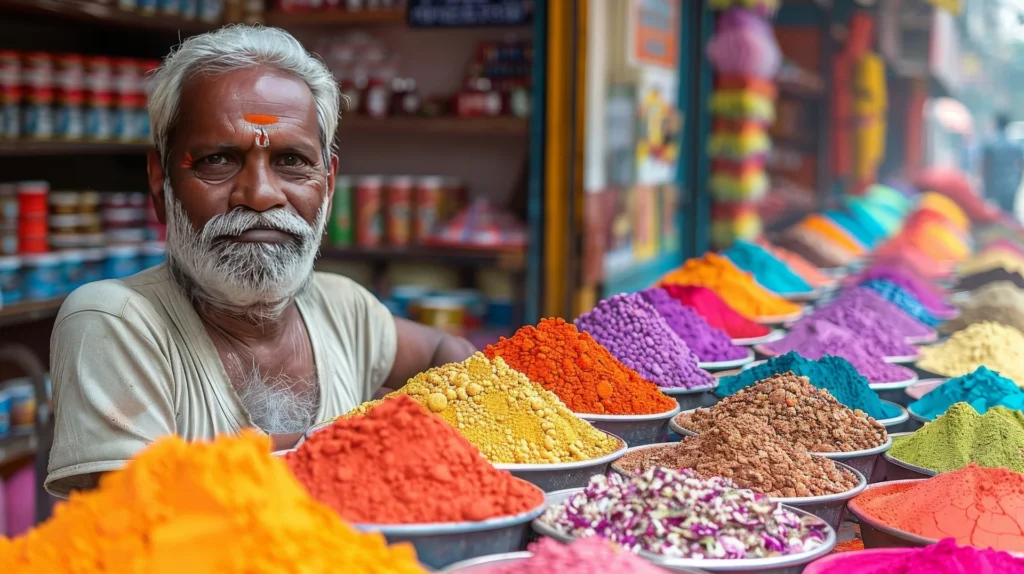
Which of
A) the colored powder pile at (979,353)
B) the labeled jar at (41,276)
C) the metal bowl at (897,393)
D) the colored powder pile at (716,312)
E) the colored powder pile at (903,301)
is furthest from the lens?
the labeled jar at (41,276)

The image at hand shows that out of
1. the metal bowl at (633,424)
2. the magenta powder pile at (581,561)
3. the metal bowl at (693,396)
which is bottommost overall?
the metal bowl at (693,396)

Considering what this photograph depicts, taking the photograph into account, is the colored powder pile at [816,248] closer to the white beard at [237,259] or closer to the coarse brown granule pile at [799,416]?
the coarse brown granule pile at [799,416]

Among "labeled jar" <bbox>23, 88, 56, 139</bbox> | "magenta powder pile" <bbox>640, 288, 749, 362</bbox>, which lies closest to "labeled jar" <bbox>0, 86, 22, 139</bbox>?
"labeled jar" <bbox>23, 88, 56, 139</bbox>

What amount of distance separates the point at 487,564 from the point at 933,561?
36 centimetres

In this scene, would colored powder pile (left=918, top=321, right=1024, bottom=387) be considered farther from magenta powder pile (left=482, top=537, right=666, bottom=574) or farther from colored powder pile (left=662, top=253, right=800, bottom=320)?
magenta powder pile (left=482, top=537, right=666, bottom=574)

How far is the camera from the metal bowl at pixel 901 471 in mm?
1125

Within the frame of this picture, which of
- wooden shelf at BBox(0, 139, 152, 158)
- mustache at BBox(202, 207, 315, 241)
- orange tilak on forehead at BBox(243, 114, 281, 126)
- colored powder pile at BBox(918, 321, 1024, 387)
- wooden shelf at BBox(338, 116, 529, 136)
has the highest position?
orange tilak on forehead at BBox(243, 114, 281, 126)

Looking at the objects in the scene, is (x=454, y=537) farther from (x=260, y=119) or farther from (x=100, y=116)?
(x=100, y=116)

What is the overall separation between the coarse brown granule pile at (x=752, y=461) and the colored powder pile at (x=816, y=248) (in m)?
2.31

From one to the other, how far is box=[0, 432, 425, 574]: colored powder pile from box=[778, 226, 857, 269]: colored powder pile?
2818 millimetres

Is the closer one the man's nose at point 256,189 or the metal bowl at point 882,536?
the metal bowl at point 882,536

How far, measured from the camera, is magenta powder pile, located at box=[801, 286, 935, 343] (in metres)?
1.76

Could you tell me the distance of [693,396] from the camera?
4.56 ft

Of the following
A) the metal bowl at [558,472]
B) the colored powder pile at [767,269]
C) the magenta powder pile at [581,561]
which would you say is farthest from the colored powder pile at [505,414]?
the colored powder pile at [767,269]
